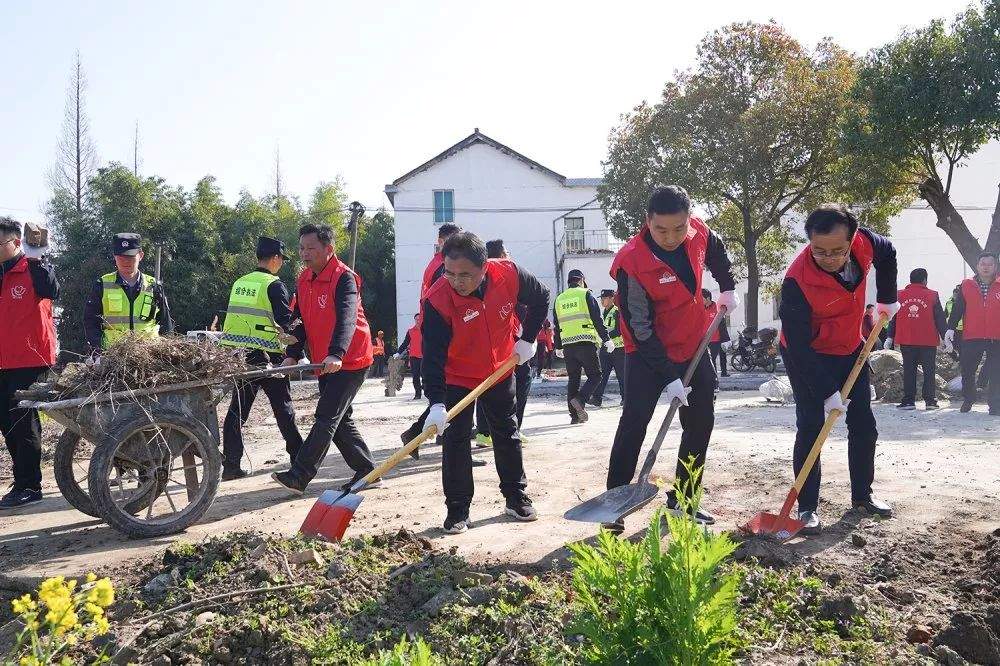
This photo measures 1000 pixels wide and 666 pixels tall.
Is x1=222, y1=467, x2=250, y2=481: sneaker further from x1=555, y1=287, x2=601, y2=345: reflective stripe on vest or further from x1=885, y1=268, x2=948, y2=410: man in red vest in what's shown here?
x1=885, y1=268, x2=948, y2=410: man in red vest

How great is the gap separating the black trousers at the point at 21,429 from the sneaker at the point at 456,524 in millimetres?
3376

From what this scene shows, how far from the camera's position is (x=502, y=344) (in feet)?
17.0

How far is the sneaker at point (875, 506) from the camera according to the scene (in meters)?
4.69

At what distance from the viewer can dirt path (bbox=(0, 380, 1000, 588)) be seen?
4.42 m

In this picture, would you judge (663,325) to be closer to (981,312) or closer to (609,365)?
(981,312)

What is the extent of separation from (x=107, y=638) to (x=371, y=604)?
42.8 inches

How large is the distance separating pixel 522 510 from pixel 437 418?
2.90 ft

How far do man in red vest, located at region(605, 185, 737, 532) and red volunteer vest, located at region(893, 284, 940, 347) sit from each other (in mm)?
7579

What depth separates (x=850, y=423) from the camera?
4879 millimetres

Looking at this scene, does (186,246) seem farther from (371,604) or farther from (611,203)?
(371,604)

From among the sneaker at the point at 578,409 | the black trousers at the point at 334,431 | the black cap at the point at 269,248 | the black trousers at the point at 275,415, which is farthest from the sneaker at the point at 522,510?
the sneaker at the point at 578,409

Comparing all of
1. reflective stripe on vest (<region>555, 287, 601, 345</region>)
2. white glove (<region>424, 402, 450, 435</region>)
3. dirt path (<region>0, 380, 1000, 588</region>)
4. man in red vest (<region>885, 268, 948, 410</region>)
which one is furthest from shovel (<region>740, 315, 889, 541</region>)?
man in red vest (<region>885, 268, 948, 410</region>)

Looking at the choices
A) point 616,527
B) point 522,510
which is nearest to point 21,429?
point 522,510

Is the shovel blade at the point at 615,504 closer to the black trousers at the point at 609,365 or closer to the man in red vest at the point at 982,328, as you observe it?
the black trousers at the point at 609,365
